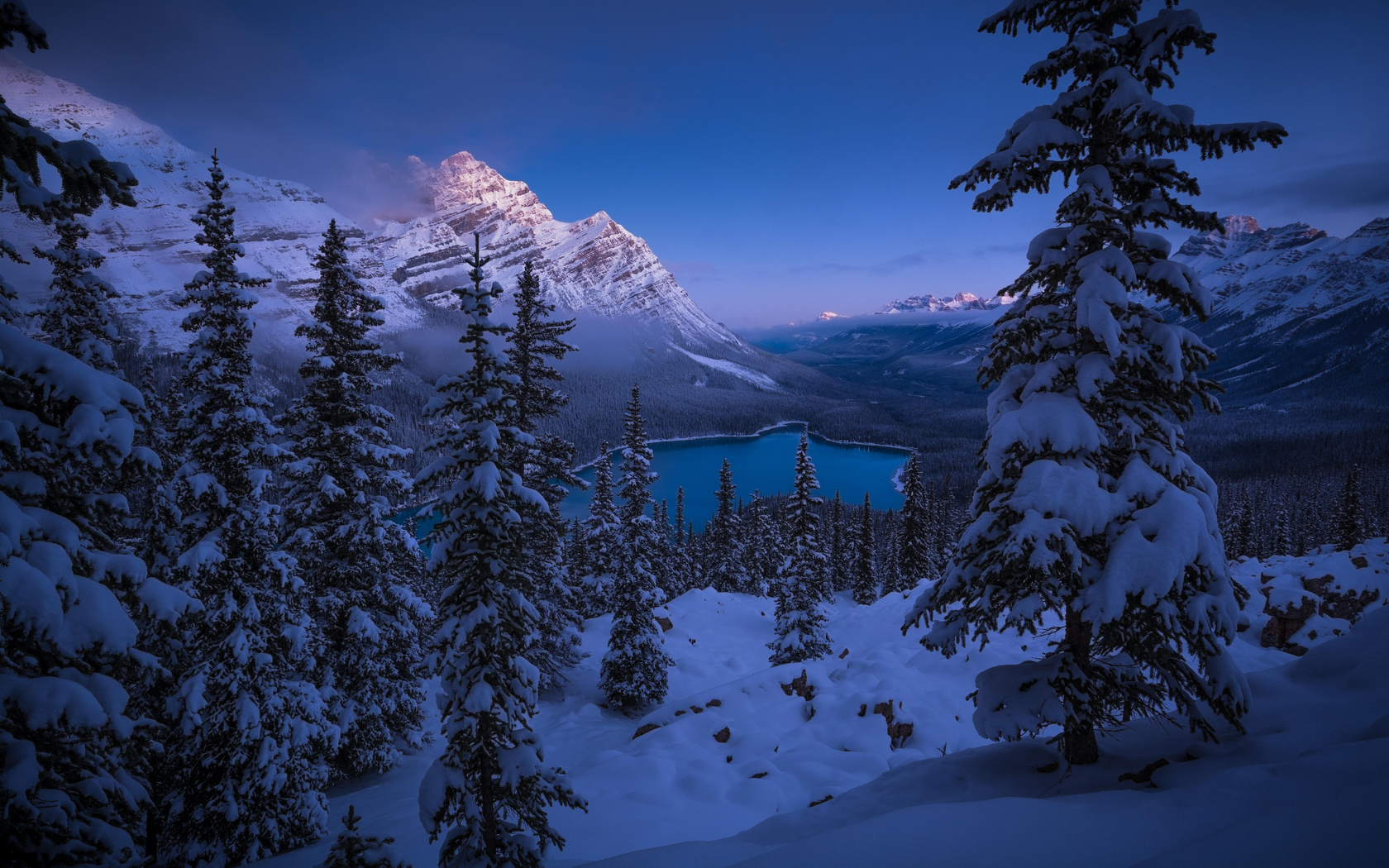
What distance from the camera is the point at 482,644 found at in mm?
8086

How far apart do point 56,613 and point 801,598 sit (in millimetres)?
24034

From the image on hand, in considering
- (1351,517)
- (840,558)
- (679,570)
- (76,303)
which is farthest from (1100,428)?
(1351,517)

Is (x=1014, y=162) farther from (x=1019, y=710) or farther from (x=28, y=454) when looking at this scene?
(x=28, y=454)

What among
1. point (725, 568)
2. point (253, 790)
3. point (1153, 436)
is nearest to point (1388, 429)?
point (725, 568)

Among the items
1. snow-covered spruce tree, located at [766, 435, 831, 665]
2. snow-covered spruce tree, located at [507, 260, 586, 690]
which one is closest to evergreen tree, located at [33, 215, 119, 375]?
snow-covered spruce tree, located at [507, 260, 586, 690]

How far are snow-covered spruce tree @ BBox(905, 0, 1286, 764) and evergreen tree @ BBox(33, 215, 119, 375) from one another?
15160mm

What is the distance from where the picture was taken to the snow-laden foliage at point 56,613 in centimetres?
469

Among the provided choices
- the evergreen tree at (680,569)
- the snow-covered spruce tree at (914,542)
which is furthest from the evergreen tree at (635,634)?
the snow-covered spruce tree at (914,542)

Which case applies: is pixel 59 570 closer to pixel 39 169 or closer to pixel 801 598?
pixel 39 169

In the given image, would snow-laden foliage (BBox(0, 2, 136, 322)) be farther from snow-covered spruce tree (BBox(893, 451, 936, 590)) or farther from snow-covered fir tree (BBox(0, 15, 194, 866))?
snow-covered spruce tree (BBox(893, 451, 936, 590))

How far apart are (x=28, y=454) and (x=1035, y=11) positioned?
39.7ft

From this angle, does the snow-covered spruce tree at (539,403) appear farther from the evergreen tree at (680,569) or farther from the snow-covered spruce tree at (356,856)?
the evergreen tree at (680,569)

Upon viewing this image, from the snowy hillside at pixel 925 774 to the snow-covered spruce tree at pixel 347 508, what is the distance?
9.46 feet

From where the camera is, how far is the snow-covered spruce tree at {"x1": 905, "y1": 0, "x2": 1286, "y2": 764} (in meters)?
5.29
